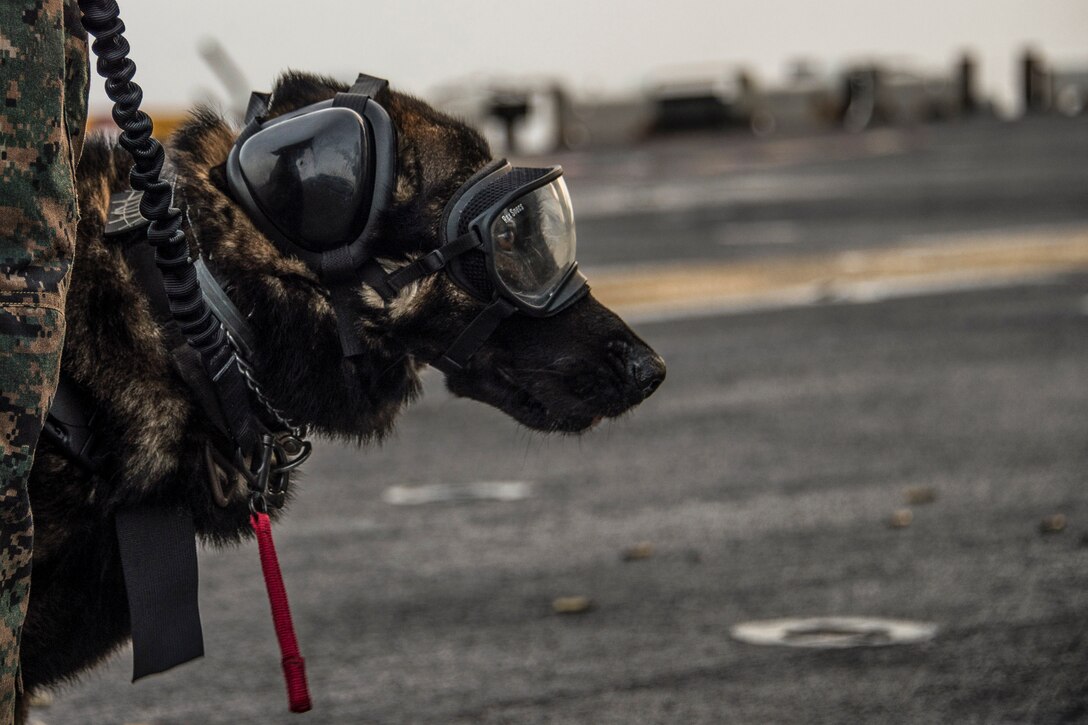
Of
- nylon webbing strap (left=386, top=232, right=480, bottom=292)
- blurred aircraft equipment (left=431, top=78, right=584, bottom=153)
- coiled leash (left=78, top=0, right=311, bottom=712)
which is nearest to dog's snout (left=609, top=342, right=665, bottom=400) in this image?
nylon webbing strap (left=386, top=232, right=480, bottom=292)

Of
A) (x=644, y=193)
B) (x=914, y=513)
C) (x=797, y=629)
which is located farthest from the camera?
(x=644, y=193)

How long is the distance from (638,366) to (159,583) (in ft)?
3.56

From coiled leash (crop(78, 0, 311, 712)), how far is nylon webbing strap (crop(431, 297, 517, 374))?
384 mm

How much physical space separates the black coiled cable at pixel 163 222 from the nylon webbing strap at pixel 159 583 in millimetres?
196

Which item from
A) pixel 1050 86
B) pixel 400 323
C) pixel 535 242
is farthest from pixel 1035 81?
pixel 400 323

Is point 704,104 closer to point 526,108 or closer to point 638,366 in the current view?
point 526,108

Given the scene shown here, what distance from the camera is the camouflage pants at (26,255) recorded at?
7.20ft

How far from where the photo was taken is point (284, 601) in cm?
291

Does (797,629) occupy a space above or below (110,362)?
below

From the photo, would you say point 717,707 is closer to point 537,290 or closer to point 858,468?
point 537,290

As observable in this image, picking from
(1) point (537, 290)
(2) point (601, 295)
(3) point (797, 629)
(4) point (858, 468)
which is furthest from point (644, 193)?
(1) point (537, 290)

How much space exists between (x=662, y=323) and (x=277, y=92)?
25.0 ft

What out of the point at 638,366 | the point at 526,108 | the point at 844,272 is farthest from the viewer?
the point at 526,108

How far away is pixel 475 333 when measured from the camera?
10.2 feet
